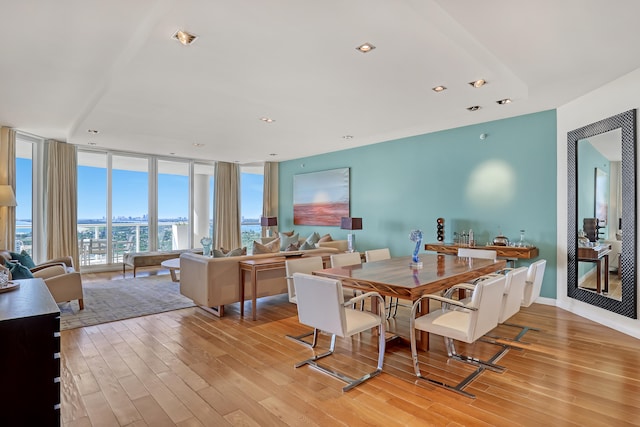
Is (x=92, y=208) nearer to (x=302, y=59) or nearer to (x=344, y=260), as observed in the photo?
(x=344, y=260)

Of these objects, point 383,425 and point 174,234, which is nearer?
point 383,425

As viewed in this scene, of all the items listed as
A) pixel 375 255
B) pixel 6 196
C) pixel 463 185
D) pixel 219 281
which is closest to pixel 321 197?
pixel 463 185

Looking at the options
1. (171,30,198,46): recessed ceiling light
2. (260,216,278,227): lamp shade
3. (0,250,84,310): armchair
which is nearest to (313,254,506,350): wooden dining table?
(171,30,198,46): recessed ceiling light

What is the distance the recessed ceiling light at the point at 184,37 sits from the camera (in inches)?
107

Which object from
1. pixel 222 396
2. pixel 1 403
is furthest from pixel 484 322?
pixel 1 403

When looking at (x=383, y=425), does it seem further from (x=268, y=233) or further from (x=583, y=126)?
(x=268, y=233)

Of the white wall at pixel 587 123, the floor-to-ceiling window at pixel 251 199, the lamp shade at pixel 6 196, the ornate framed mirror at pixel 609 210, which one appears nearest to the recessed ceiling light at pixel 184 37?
the white wall at pixel 587 123

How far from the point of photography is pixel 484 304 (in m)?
2.54

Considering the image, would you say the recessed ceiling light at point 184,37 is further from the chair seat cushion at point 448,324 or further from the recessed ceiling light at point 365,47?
the chair seat cushion at point 448,324

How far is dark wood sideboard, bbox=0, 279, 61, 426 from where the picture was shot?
1.60m

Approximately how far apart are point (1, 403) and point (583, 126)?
Result: 587cm

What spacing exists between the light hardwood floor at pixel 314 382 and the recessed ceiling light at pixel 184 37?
2725mm

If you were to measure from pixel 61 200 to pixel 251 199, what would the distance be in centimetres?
462

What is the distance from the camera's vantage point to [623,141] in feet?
12.7
